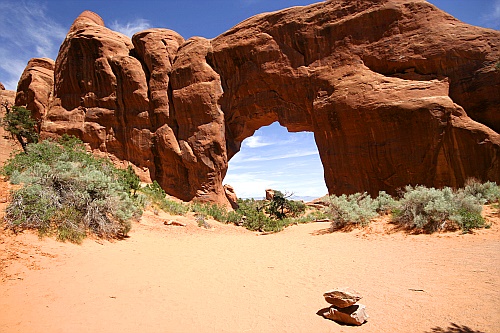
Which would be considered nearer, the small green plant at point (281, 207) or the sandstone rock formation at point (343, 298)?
the sandstone rock formation at point (343, 298)

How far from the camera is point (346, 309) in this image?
12.9 ft

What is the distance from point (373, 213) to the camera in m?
12.1

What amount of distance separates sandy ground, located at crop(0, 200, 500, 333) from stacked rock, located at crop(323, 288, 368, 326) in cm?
11

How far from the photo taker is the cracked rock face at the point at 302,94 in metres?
16.4

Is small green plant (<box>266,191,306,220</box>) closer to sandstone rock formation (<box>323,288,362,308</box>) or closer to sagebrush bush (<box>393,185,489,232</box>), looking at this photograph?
sagebrush bush (<box>393,185,489,232</box>)

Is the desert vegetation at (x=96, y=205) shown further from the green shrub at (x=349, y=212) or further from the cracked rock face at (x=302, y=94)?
the cracked rock face at (x=302, y=94)

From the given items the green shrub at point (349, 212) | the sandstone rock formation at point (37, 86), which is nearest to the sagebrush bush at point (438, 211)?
the green shrub at point (349, 212)

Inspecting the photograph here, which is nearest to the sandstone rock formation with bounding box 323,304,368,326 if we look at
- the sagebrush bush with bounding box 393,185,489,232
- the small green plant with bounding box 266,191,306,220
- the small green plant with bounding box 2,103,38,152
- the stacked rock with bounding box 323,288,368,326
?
the stacked rock with bounding box 323,288,368,326

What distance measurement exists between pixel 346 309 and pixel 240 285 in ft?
7.17

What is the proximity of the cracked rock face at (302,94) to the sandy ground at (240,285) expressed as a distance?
892 centimetres

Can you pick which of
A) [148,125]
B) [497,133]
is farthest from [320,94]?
[148,125]

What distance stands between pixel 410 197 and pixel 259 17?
1841 centimetres

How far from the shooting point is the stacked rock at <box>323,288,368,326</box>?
3824 millimetres

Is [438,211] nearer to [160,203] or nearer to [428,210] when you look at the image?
[428,210]
